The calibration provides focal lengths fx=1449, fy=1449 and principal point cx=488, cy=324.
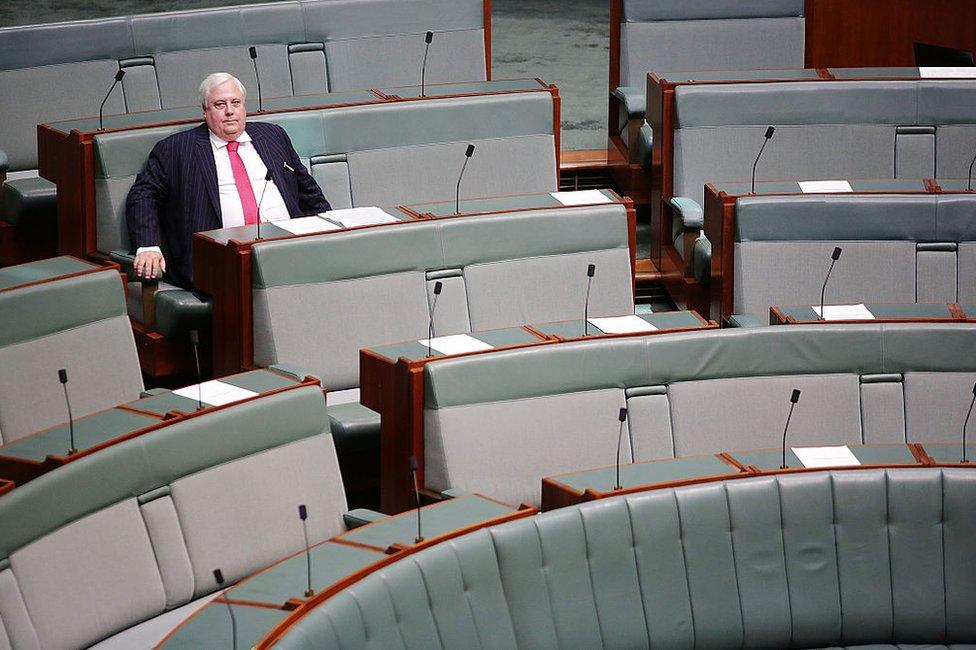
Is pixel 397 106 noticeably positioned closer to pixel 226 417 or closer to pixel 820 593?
pixel 226 417

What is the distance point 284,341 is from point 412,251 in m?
0.13

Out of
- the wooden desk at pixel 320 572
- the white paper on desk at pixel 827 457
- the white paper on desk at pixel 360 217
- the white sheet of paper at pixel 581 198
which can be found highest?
the white paper on desk at pixel 360 217

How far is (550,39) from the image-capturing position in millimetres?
2197

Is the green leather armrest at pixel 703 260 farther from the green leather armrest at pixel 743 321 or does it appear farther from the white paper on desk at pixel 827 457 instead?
the white paper on desk at pixel 827 457

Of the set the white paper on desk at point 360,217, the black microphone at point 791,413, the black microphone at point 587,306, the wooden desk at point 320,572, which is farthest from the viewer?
the white paper on desk at point 360,217

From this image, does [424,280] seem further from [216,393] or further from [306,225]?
[216,393]

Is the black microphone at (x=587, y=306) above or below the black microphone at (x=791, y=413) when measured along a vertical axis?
above

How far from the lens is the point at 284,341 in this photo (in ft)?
3.84

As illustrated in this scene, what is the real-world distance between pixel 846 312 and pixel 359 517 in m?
0.45

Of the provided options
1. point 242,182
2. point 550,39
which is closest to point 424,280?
point 242,182

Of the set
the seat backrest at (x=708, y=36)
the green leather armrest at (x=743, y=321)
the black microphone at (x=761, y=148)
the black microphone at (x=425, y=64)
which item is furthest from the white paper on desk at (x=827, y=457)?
the seat backrest at (x=708, y=36)

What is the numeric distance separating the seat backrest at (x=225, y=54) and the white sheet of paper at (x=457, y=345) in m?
0.49

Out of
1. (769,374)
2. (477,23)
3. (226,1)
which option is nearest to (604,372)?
(769,374)

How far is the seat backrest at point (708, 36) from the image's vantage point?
169 centimetres
